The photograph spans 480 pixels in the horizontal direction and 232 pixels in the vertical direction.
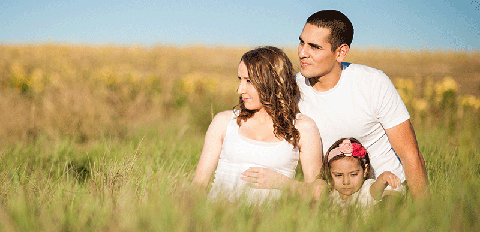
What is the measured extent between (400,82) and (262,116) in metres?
4.35

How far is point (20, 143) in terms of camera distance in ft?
13.5

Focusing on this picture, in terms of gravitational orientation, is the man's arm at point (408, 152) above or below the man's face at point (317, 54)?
below

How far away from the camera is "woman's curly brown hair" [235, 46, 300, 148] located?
2.44m

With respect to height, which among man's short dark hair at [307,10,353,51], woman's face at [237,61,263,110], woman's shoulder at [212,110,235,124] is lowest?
woman's shoulder at [212,110,235,124]

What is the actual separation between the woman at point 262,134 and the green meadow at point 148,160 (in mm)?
326

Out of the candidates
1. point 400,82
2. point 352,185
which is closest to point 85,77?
point 400,82

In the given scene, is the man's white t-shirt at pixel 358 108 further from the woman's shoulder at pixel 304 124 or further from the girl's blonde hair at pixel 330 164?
the woman's shoulder at pixel 304 124

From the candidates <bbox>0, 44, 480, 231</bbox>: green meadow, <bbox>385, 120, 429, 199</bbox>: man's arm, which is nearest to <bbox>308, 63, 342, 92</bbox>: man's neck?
<bbox>385, 120, 429, 199</bbox>: man's arm

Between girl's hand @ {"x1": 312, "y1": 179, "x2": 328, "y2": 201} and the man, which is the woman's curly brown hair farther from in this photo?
the man

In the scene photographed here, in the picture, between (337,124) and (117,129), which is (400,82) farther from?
(117,129)

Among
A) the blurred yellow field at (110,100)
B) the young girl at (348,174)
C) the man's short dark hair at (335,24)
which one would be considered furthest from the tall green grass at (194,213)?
the blurred yellow field at (110,100)

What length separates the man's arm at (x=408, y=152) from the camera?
2.81 meters

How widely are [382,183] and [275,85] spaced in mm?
1026

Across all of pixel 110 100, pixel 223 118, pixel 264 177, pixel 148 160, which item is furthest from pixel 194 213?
pixel 110 100
